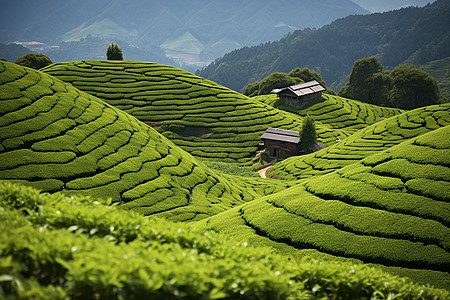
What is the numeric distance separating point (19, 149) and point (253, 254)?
21414mm

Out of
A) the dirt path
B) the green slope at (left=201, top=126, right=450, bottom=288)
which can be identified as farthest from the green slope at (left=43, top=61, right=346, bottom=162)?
the green slope at (left=201, top=126, right=450, bottom=288)

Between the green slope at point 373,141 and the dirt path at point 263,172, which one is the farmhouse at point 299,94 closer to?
the dirt path at point 263,172

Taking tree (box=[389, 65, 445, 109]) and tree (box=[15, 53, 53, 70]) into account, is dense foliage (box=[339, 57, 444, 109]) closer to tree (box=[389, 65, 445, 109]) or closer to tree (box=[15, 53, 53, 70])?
tree (box=[389, 65, 445, 109])

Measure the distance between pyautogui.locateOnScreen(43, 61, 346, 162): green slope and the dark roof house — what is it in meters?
2.98

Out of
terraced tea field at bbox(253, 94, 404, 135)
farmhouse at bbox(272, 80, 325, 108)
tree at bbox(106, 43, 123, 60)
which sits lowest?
terraced tea field at bbox(253, 94, 404, 135)

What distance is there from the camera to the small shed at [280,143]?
2014 inches

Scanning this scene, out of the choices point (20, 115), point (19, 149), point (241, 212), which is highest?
point (20, 115)

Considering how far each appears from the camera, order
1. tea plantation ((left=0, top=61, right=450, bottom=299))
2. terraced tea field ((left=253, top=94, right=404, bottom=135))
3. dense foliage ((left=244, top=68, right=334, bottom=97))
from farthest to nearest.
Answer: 1. dense foliage ((left=244, top=68, right=334, bottom=97))
2. terraced tea field ((left=253, top=94, right=404, bottom=135))
3. tea plantation ((left=0, top=61, right=450, bottom=299))

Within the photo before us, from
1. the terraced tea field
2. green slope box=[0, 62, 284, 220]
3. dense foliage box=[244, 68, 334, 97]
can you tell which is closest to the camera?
green slope box=[0, 62, 284, 220]

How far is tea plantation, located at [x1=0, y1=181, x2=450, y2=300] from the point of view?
5379mm

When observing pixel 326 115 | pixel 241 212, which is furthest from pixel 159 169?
pixel 326 115

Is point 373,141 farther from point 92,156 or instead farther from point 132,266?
point 132,266

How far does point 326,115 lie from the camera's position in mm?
78250

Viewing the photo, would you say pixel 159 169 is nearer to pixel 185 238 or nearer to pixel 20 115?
pixel 20 115
